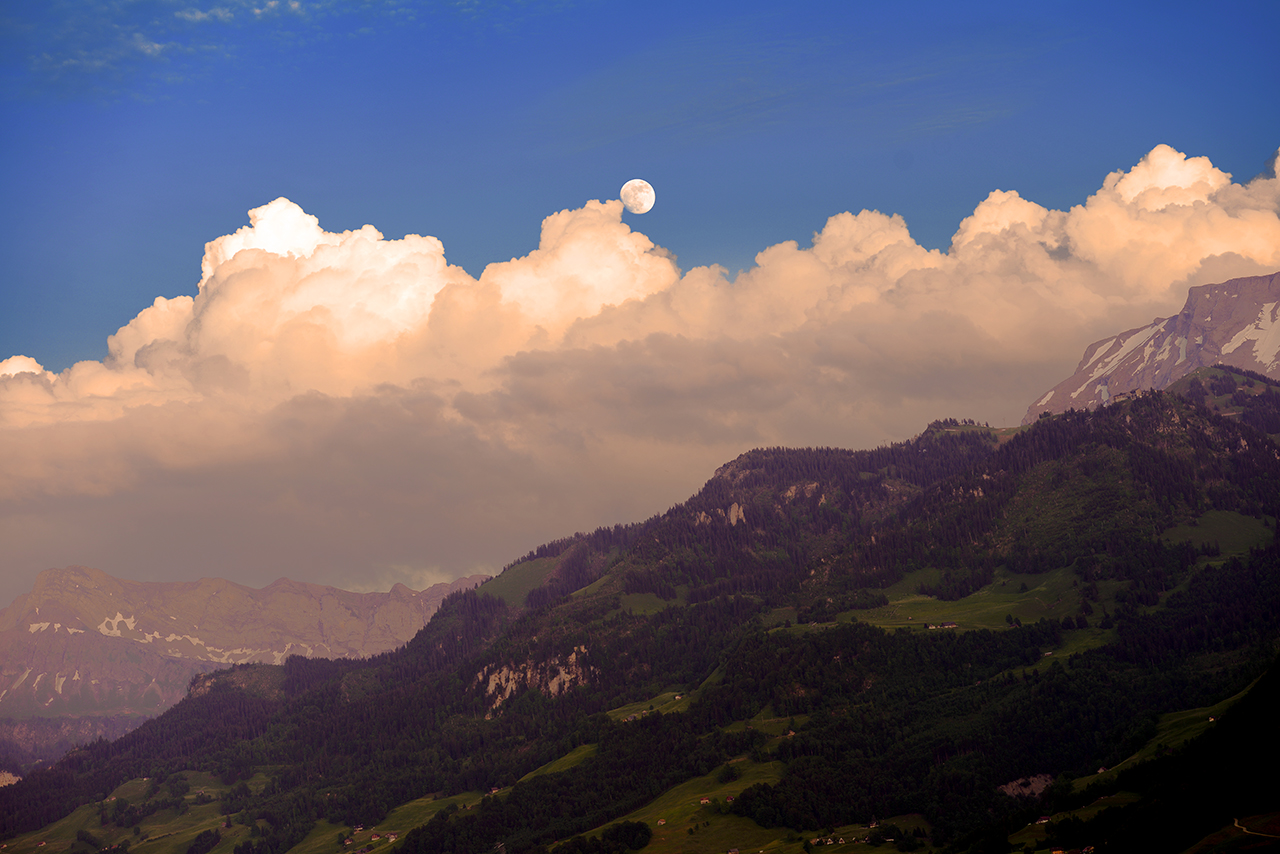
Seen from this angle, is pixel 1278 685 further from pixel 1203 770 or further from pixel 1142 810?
pixel 1142 810

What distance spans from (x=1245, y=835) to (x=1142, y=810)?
5293 cm

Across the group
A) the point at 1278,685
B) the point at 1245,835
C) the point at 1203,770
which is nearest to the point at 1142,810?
the point at 1203,770

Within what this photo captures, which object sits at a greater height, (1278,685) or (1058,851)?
(1278,685)

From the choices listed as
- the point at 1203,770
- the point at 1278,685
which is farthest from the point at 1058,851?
the point at 1278,685

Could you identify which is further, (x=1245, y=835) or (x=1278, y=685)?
(x=1278, y=685)

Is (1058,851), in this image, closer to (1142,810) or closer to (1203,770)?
(1142,810)

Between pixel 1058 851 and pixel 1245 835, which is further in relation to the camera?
pixel 1058 851

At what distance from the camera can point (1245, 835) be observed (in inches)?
5610

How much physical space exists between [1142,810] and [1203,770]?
13936 millimetres

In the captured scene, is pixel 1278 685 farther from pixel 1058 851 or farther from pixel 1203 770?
pixel 1058 851

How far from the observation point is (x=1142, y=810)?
192125 millimetres

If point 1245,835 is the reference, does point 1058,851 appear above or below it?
below

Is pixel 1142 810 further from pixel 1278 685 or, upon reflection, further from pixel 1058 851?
pixel 1278 685

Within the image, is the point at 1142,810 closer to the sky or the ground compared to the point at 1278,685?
closer to the ground
